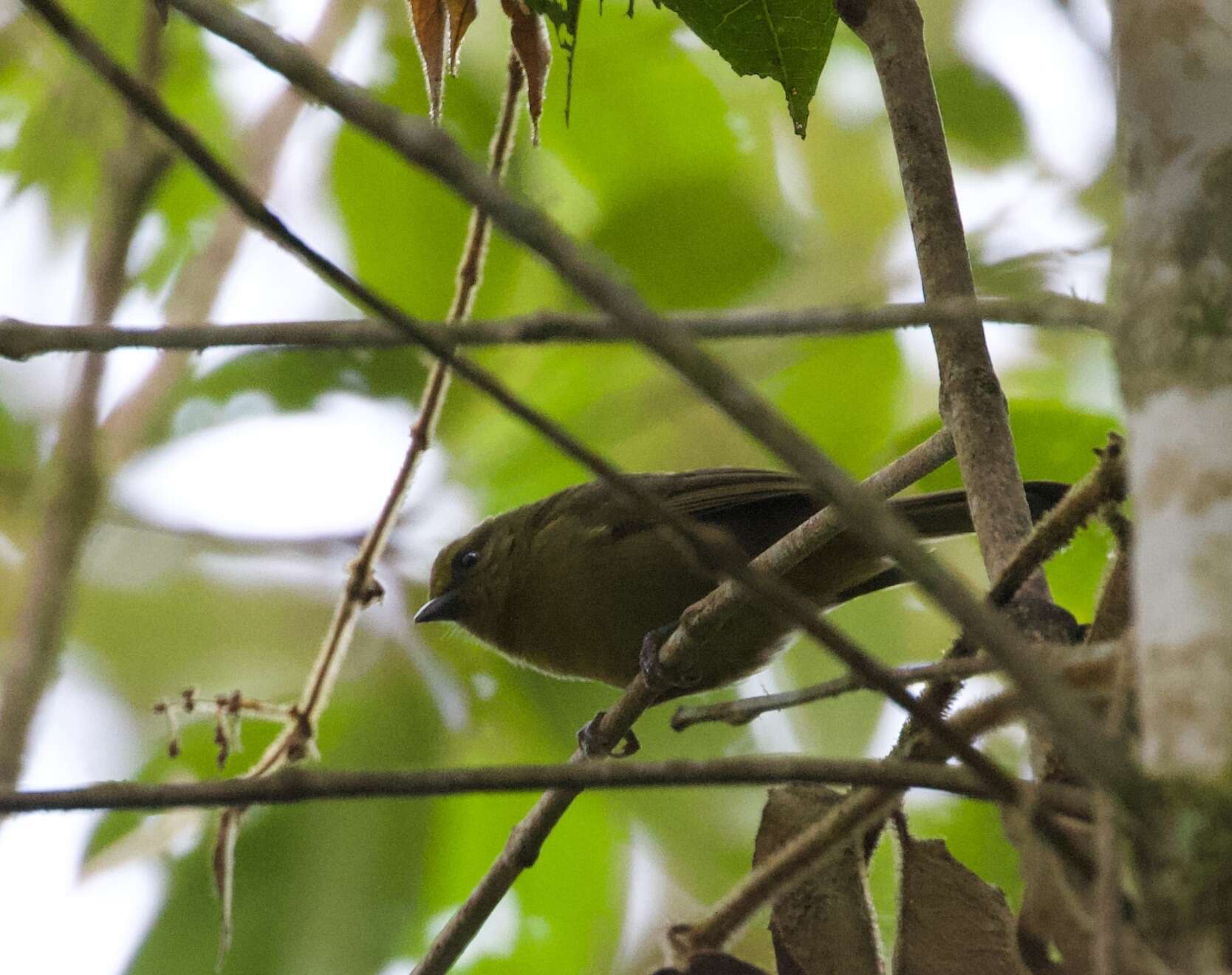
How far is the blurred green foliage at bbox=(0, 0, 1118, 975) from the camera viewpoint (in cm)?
419

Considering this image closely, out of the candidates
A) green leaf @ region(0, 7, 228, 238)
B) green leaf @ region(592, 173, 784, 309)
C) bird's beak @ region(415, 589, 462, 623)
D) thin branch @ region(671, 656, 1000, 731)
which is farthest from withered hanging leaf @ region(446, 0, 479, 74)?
bird's beak @ region(415, 589, 462, 623)

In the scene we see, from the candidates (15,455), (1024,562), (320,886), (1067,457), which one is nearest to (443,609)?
(320,886)

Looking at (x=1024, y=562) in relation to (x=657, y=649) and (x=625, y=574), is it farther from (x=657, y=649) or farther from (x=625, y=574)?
(x=625, y=574)

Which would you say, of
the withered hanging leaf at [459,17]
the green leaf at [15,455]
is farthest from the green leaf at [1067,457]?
the green leaf at [15,455]

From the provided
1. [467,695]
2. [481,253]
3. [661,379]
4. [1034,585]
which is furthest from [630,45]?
[1034,585]

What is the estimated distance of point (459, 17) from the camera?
7.86 ft

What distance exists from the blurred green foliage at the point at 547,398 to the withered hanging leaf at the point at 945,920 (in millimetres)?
1616

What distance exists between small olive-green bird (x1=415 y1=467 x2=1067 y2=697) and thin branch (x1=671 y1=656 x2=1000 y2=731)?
2.28 m

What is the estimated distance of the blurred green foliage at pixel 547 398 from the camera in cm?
419

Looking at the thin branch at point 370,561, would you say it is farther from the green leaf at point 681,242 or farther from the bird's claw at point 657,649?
the green leaf at point 681,242

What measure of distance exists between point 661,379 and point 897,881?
2784 mm

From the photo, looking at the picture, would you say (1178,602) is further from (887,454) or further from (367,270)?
(367,270)

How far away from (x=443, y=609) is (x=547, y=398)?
3.09ft

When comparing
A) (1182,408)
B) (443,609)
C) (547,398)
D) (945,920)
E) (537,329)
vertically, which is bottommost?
(945,920)
